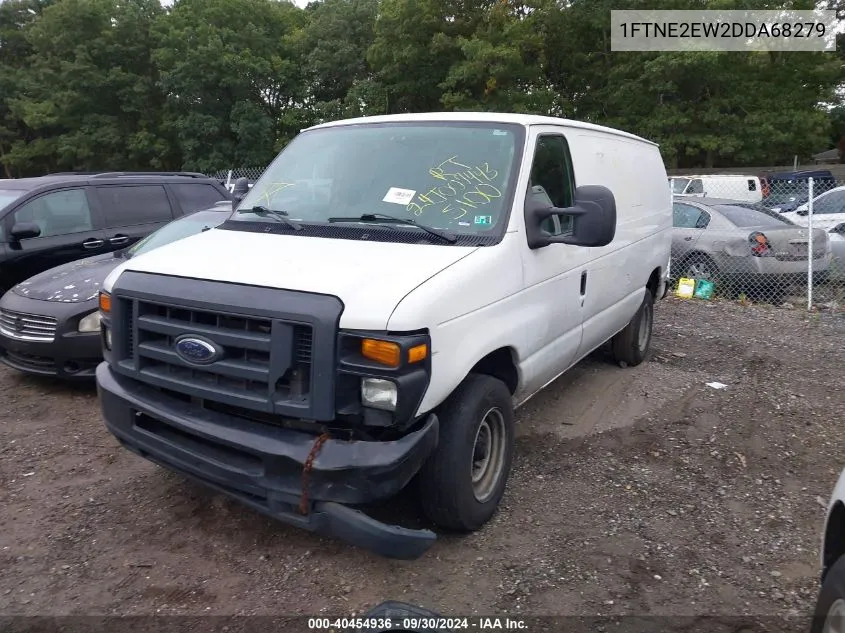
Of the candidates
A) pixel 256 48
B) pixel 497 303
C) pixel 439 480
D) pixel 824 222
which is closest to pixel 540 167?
pixel 497 303

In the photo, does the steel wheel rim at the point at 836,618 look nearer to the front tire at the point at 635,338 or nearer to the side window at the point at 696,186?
the front tire at the point at 635,338

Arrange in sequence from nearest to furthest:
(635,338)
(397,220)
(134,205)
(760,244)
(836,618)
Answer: (836,618), (397,220), (635,338), (134,205), (760,244)

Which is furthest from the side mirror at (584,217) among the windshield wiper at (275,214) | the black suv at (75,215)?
the black suv at (75,215)

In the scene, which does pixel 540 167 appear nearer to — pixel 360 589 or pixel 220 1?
pixel 360 589

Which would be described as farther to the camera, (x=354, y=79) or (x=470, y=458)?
(x=354, y=79)

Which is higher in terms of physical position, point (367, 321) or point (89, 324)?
point (367, 321)

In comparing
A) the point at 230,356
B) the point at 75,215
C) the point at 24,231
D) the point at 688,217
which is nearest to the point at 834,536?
the point at 230,356

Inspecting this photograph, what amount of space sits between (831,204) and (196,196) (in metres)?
11.0

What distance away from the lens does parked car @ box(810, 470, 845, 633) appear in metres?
2.17

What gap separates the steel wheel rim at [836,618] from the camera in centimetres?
213

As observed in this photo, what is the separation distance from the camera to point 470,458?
10.7ft

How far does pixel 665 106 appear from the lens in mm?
28672

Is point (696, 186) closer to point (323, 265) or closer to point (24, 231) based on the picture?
point (24, 231)

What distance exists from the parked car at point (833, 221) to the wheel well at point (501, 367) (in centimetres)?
752
